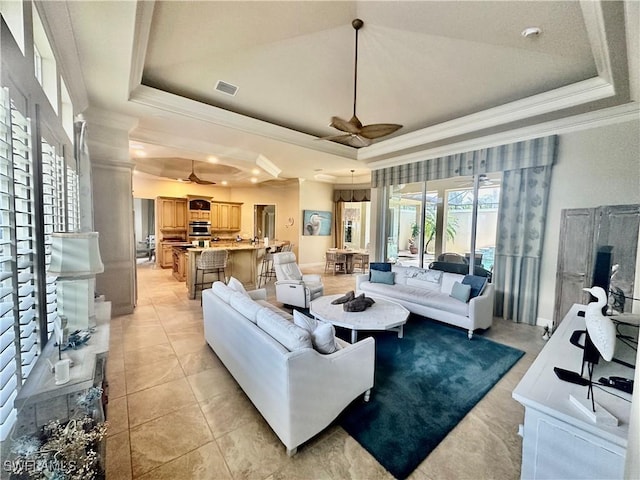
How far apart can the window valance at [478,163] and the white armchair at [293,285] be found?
3.15 metres

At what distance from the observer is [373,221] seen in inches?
268

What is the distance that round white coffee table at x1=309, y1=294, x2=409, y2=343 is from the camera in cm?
304

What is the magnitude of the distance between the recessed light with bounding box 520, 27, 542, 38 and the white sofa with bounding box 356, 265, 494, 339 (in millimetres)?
2890

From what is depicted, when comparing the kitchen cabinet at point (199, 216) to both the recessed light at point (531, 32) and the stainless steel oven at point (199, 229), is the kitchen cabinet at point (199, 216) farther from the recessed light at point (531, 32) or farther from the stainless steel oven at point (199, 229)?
the recessed light at point (531, 32)

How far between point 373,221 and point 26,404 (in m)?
6.34

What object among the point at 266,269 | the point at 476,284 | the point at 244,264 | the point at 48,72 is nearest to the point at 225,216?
the point at 266,269

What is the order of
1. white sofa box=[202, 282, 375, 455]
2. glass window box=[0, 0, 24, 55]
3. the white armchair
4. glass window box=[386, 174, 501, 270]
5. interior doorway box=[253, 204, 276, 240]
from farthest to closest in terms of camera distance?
interior doorway box=[253, 204, 276, 240] < glass window box=[386, 174, 501, 270] < the white armchair < white sofa box=[202, 282, 375, 455] < glass window box=[0, 0, 24, 55]

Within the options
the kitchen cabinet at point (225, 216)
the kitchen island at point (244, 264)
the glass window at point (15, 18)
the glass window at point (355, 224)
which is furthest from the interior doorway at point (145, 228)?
the glass window at point (15, 18)

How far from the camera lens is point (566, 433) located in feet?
3.89

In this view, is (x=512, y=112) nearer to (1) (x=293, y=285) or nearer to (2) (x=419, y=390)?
(2) (x=419, y=390)

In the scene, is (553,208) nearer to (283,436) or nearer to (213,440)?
(283,436)

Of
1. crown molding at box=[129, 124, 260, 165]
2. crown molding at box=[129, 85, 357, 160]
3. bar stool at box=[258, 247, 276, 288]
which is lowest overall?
bar stool at box=[258, 247, 276, 288]

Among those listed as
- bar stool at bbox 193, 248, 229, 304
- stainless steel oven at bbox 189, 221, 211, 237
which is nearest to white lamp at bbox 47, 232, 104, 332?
bar stool at bbox 193, 248, 229, 304

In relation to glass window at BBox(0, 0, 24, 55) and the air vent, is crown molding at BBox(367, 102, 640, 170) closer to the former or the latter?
the air vent
